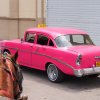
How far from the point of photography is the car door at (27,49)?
34.4 ft

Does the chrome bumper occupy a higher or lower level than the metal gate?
lower

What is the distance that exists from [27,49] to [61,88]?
7.17ft

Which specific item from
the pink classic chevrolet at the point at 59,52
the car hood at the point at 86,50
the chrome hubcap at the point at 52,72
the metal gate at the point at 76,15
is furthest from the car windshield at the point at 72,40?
the metal gate at the point at 76,15

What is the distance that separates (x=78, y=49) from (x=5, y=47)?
360 centimetres

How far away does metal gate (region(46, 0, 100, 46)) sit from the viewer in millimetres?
15500

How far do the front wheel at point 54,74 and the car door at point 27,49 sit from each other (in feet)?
3.32

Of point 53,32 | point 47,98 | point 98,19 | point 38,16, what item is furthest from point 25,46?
point 38,16

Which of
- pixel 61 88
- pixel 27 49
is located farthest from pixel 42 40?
pixel 61 88

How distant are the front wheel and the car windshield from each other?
672mm

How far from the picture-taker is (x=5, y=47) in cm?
1184

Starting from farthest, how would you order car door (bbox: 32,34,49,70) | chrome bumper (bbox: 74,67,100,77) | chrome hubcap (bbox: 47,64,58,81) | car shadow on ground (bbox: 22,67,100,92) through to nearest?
1. car door (bbox: 32,34,49,70)
2. chrome hubcap (bbox: 47,64,58,81)
3. car shadow on ground (bbox: 22,67,100,92)
4. chrome bumper (bbox: 74,67,100,77)

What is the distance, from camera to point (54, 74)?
953 centimetres

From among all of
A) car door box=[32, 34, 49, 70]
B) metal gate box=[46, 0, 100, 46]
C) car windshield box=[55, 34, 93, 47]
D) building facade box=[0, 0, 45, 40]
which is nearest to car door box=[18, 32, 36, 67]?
car door box=[32, 34, 49, 70]

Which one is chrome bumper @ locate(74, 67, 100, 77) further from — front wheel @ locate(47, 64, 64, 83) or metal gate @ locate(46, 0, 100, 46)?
metal gate @ locate(46, 0, 100, 46)
